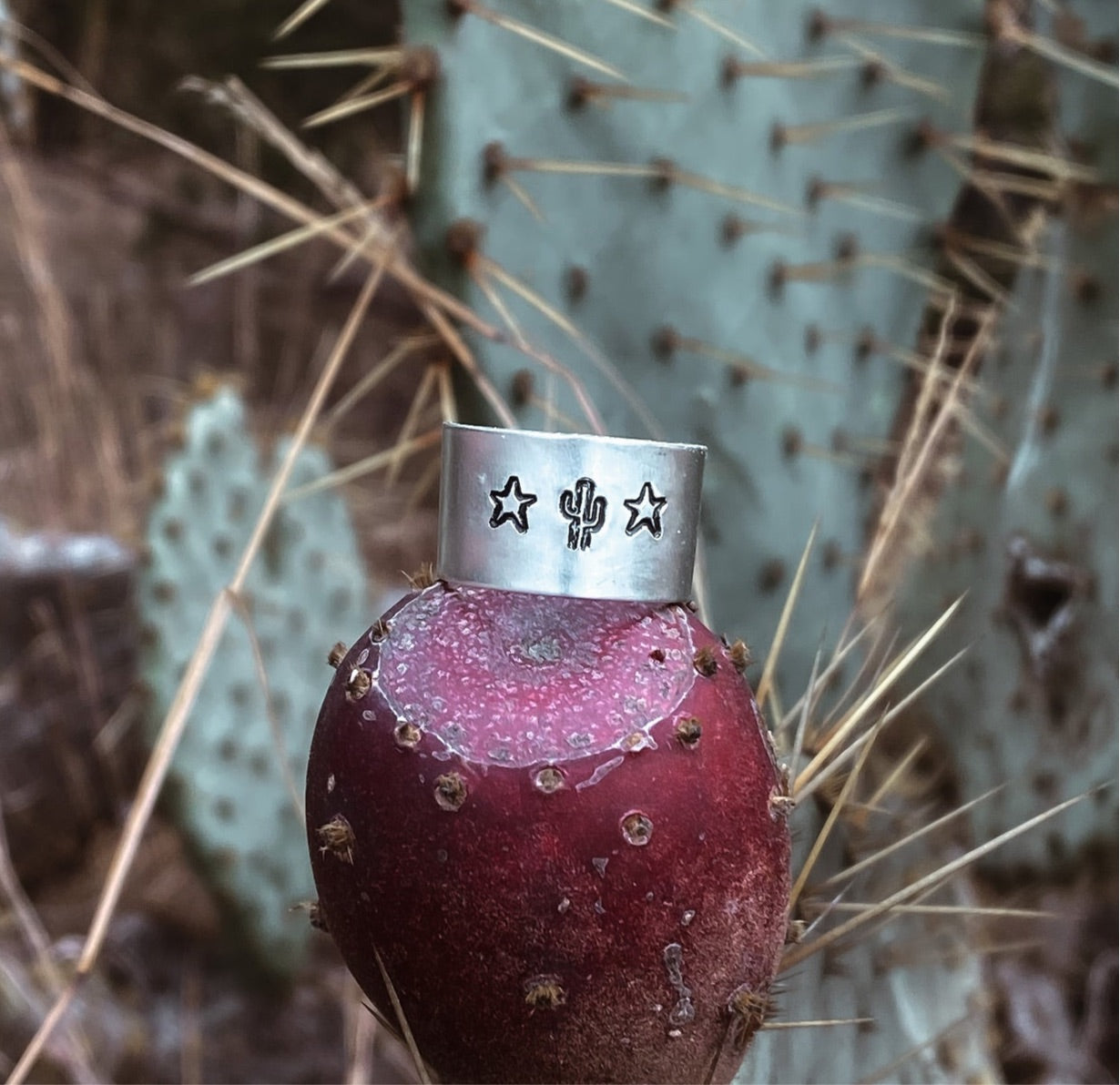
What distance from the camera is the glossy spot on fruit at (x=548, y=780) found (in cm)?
36

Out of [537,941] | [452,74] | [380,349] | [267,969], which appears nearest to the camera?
[537,941]

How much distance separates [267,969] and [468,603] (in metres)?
1.21

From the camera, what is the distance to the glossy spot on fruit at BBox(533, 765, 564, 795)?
36 cm

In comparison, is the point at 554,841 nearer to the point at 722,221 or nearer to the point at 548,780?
the point at 548,780

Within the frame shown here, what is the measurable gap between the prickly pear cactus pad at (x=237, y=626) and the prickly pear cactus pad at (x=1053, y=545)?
625 millimetres

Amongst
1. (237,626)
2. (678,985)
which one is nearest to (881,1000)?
(678,985)

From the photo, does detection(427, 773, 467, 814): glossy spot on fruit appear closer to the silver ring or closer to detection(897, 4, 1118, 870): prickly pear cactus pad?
the silver ring

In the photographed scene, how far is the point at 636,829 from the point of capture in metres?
0.36

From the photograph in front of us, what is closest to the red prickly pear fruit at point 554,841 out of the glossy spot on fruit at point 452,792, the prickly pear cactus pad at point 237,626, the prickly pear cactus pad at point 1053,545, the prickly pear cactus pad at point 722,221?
the glossy spot on fruit at point 452,792

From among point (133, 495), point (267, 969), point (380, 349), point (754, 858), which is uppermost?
point (754, 858)

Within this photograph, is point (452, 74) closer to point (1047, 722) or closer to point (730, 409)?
point (730, 409)

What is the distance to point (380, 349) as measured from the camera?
10.6ft

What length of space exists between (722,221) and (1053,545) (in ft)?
1.29

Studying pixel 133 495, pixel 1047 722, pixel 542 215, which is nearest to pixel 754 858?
pixel 542 215
